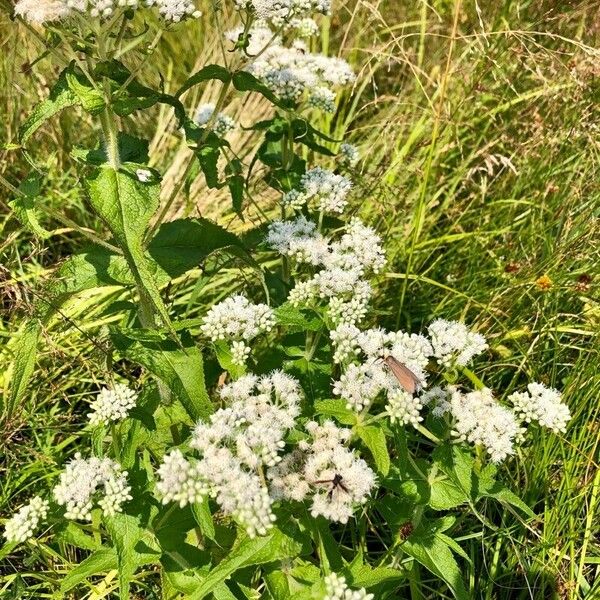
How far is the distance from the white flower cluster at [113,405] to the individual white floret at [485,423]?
112 cm

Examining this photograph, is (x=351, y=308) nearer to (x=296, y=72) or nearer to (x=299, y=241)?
(x=299, y=241)

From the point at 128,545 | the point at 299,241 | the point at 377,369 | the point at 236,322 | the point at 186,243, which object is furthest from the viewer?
the point at 299,241

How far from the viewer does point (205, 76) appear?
2584 millimetres

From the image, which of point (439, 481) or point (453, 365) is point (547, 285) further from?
point (439, 481)

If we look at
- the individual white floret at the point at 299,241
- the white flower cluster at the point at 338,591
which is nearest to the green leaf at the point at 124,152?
the individual white floret at the point at 299,241

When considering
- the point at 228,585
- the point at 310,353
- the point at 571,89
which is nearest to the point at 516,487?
the point at 310,353

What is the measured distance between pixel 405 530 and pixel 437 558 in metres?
0.14

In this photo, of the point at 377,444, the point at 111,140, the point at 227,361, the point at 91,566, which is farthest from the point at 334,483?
the point at 111,140

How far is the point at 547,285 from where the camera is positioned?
11.9 feet

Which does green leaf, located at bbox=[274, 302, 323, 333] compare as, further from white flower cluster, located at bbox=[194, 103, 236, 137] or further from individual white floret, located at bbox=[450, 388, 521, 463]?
white flower cluster, located at bbox=[194, 103, 236, 137]

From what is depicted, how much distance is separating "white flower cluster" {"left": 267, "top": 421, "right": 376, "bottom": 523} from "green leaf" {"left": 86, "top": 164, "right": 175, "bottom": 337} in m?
0.58

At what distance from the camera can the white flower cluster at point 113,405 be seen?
7.55ft

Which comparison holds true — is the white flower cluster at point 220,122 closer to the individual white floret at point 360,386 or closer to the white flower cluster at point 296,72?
the white flower cluster at point 296,72

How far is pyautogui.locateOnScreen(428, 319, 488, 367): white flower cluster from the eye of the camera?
253cm
